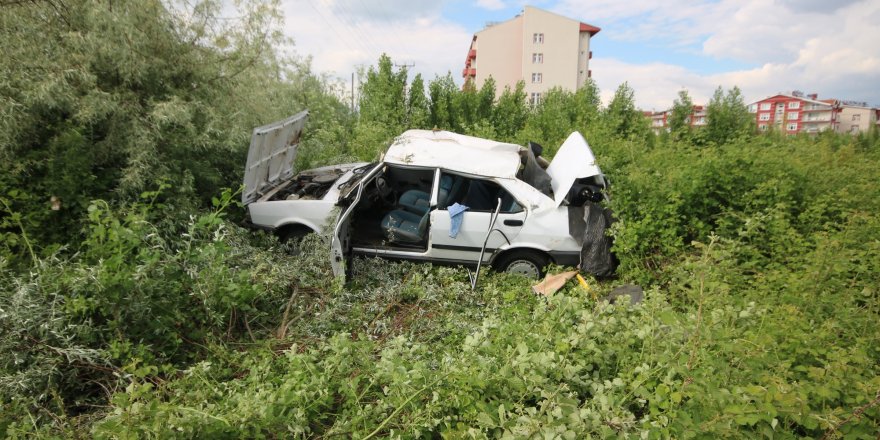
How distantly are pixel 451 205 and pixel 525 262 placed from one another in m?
1.21

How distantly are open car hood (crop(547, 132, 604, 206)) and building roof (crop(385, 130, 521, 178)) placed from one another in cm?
61

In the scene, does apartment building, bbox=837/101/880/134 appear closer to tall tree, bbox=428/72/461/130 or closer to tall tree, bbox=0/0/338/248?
tall tree, bbox=428/72/461/130

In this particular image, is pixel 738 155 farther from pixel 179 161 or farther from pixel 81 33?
pixel 81 33

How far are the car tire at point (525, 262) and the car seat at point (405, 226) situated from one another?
108cm

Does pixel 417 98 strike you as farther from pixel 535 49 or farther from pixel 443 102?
pixel 535 49

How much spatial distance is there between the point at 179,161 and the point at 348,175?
226 centimetres

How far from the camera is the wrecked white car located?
571 centimetres

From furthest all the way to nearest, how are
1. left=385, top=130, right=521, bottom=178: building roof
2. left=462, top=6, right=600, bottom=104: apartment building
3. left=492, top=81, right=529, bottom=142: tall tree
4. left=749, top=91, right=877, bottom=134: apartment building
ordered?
1. left=749, top=91, right=877, bottom=134: apartment building
2. left=462, top=6, right=600, bottom=104: apartment building
3. left=492, top=81, right=529, bottom=142: tall tree
4. left=385, top=130, right=521, bottom=178: building roof

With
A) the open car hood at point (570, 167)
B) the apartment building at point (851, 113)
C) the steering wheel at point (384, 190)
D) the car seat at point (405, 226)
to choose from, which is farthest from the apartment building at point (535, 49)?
the car seat at point (405, 226)

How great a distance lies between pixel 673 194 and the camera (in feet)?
17.8

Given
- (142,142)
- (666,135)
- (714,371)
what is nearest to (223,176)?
(142,142)

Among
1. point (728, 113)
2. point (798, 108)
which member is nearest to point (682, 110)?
point (728, 113)

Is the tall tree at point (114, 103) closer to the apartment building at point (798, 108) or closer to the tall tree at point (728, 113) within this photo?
the tall tree at point (728, 113)

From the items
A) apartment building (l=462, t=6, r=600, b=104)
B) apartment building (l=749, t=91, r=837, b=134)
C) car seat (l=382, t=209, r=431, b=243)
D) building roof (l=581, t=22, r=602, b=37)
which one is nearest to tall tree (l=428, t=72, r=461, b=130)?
car seat (l=382, t=209, r=431, b=243)
